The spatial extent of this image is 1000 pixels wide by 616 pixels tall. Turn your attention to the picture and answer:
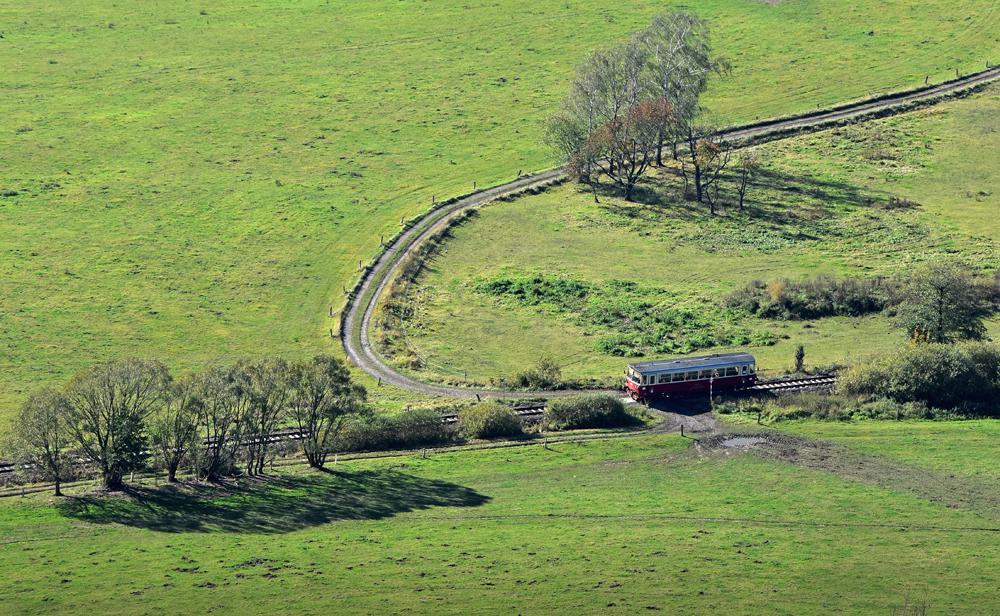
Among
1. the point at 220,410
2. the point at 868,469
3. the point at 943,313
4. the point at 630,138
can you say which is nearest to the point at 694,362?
the point at 868,469

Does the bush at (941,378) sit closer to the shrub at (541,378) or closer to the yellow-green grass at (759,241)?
the yellow-green grass at (759,241)

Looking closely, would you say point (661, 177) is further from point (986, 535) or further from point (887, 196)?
point (986, 535)

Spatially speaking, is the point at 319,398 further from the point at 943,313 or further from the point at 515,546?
the point at 943,313

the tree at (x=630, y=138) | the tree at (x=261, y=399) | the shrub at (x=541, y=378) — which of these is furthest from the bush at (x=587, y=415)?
the tree at (x=630, y=138)

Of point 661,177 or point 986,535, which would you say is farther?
point 661,177

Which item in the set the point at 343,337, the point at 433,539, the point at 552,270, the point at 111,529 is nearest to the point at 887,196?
the point at 552,270

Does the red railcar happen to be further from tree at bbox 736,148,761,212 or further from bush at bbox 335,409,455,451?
tree at bbox 736,148,761,212

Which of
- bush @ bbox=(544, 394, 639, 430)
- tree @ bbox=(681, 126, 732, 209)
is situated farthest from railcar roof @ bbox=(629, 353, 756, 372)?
tree @ bbox=(681, 126, 732, 209)
